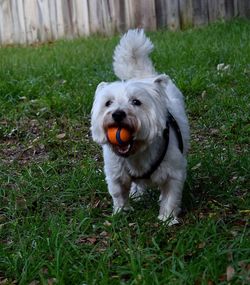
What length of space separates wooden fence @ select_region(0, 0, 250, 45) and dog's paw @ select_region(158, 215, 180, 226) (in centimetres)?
830

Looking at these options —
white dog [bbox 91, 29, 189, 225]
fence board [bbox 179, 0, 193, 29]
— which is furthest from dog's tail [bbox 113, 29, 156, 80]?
fence board [bbox 179, 0, 193, 29]

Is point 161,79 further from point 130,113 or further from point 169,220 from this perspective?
point 169,220

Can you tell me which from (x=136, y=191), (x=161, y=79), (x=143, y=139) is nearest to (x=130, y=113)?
(x=143, y=139)

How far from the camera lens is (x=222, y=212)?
13.4 ft

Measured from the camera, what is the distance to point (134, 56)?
4.97 m

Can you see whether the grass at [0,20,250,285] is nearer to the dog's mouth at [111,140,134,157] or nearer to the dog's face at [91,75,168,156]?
the dog's mouth at [111,140,134,157]

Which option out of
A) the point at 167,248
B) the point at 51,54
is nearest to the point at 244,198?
the point at 167,248

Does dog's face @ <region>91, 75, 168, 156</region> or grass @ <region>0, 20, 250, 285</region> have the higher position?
dog's face @ <region>91, 75, 168, 156</region>

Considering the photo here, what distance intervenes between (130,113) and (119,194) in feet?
2.36

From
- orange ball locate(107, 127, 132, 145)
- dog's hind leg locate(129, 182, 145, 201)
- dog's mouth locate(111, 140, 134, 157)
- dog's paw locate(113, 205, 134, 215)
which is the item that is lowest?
dog's hind leg locate(129, 182, 145, 201)

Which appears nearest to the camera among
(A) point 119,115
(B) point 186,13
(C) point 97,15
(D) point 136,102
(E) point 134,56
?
(A) point 119,115

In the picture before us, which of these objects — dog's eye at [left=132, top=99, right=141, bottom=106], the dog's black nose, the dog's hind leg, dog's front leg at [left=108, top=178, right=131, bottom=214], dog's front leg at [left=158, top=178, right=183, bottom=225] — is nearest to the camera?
the dog's black nose

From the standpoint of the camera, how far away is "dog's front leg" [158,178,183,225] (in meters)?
4.07

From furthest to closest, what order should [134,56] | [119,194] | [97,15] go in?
1. [97,15]
2. [134,56]
3. [119,194]
